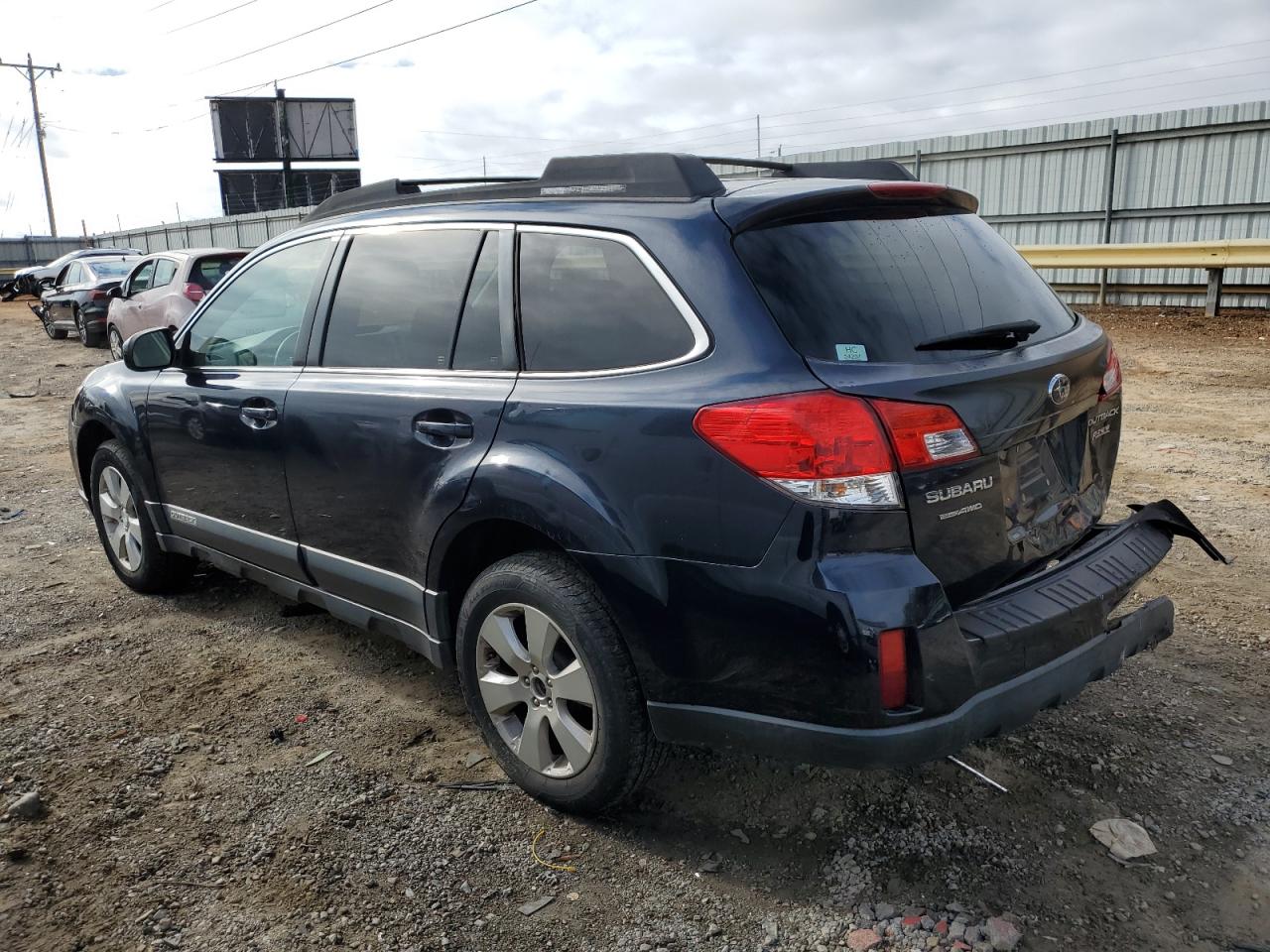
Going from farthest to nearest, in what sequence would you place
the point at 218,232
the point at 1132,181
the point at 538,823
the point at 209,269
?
the point at 218,232 → the point at 1132,181 → the point at 209,269 → the point at 538,823

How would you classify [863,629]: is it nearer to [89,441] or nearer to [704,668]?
[704,668]

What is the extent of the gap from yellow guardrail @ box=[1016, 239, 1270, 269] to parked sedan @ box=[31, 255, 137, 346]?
14370 mm

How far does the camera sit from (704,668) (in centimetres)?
253

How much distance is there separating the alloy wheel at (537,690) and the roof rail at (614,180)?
48.6 inches

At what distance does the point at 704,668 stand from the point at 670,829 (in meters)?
0.68

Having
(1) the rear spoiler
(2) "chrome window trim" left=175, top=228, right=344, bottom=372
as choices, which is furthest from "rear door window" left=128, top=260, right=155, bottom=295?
(1) the rear spoiler

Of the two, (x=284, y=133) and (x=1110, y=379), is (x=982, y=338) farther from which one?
(x=284, y=133)

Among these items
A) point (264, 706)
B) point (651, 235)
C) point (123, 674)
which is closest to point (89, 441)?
point (123, 674)

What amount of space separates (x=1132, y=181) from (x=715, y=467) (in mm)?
15275

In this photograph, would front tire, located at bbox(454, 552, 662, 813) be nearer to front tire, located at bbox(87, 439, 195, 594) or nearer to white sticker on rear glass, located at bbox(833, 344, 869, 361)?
white sticker on rear glass, located at bbox(833, 344, 869, 361)

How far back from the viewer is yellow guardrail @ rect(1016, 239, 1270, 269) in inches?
492

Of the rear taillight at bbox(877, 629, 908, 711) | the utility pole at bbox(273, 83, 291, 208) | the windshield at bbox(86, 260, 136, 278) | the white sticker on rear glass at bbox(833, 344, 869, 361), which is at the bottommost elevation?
the rear taillight at bbox(877, 629, 908, 711)

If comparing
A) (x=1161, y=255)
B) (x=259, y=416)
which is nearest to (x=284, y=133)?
(x=1161, y=255)

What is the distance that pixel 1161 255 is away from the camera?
13.4 metres
